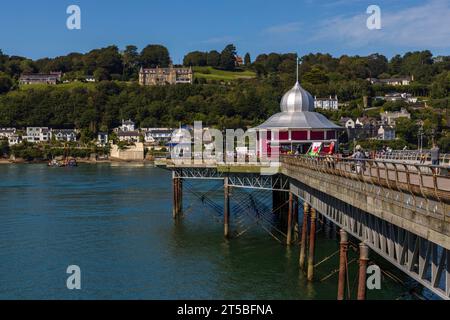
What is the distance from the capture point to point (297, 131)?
5291cm

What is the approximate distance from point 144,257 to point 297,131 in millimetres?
Answer: 18965

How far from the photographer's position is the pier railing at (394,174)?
56.5 feet

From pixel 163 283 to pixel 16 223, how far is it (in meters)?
26.8

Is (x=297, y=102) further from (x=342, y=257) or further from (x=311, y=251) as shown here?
(x=342, y=257)

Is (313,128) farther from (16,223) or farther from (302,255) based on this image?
(16,223)

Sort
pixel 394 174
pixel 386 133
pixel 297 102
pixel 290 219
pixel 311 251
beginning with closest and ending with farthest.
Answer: pixel 394 174, pixel 311 251, pixel 290 219, pixel 297 102, pixel 386 133

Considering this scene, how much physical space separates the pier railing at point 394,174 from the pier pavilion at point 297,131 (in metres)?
12.6

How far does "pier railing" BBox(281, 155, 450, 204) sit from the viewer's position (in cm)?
1723

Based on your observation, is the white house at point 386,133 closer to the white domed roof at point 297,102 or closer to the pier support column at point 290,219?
the white domed roof at point 297,102

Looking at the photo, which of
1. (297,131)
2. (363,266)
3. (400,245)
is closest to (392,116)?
(297,131)

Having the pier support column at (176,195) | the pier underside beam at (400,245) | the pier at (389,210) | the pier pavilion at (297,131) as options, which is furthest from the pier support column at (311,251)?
the pier support column at (176,195)
